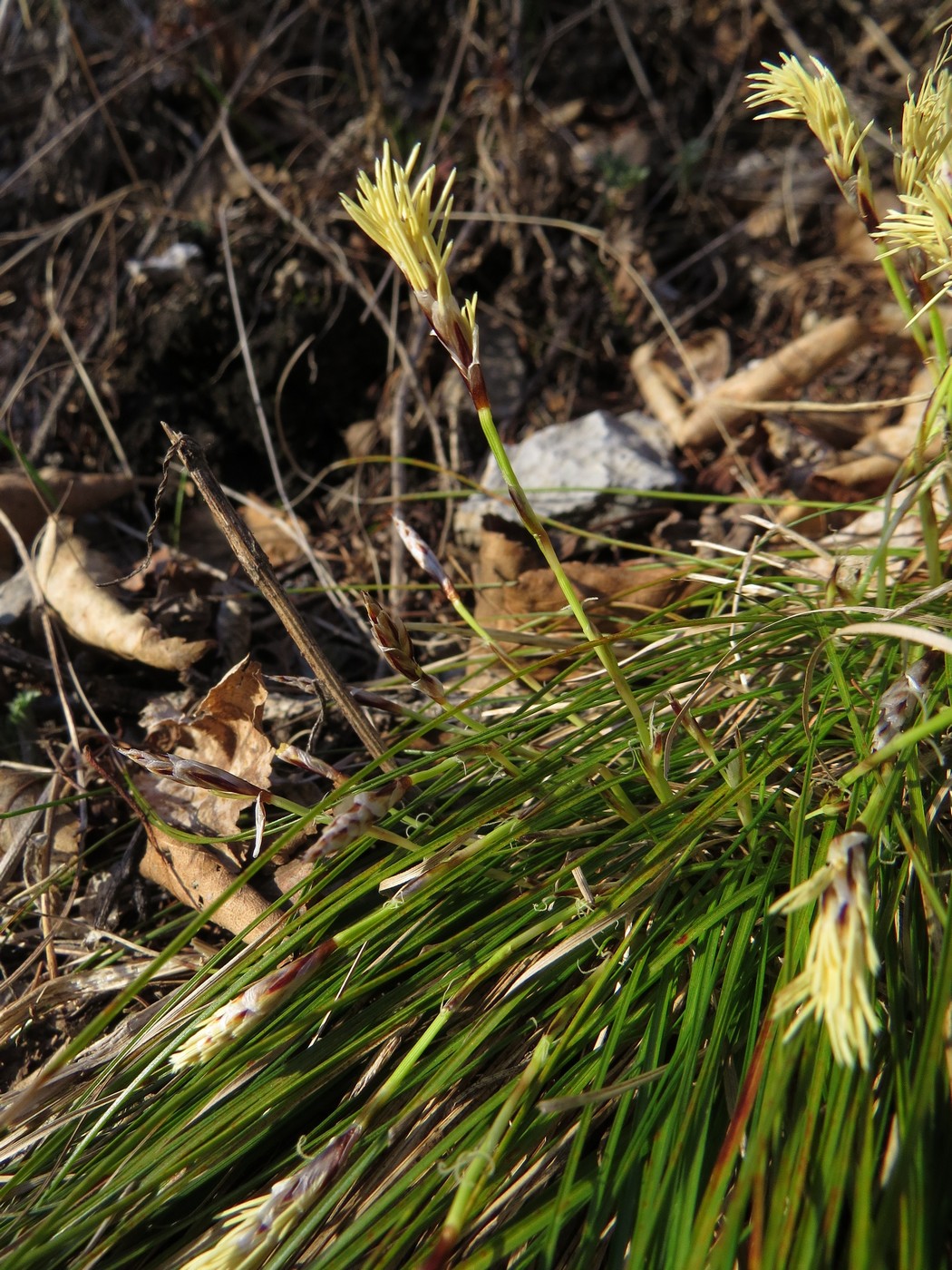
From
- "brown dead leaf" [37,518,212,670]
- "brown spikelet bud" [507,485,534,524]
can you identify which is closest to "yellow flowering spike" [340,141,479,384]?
"brown spikelet bud" [507,485,534,524]

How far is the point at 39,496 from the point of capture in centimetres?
207

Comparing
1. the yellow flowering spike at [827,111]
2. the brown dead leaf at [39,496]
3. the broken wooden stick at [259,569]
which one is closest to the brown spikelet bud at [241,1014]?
the broken wooden stick at [259,569]

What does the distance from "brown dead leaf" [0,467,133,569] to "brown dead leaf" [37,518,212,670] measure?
15 centimetres

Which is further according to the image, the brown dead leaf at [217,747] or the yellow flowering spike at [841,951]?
the brown dead leaf at [217,747]

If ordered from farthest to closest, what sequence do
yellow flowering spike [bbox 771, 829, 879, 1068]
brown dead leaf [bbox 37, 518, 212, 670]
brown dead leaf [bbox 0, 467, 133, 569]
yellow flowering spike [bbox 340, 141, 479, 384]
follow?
brown dead leaf [bbox 0, 467, 133, 569], brown dead leaf [bbox 37, 518, 212, 670], yellow flowering spike [bbox 340, 141, 479, 384], yellow flowering spike [bbox 771, 829, 879, 1068]

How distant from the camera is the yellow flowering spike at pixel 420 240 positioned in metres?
0.78

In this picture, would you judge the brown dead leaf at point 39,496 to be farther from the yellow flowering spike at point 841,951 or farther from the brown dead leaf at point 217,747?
the yellow flowering spike at point 841,951

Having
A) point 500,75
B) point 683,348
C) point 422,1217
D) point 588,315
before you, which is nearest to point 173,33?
point 500,75

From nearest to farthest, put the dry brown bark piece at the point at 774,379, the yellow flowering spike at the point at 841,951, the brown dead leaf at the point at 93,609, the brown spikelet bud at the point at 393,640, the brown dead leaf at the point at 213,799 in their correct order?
1. the yellow flowering spike at the point at 841,951
2. the brown spikelet bud at the point at 393,640
3. the brown dead leaf at the point at 213,799
4. the brown dead leaf at the point at 93,609
5. the dry brown bark piece at the point at 774,379

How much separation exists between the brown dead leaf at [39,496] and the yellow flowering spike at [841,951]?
1903mm

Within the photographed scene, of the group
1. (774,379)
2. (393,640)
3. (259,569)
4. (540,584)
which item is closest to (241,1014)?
(393,640)

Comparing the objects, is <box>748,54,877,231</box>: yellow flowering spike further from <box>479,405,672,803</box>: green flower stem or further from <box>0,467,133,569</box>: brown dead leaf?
<box>0,467,133,569</box>: brown dead leaf

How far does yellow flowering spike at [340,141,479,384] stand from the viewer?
2.57 ft

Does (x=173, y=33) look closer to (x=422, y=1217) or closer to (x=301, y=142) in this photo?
(x=301, y=142)
